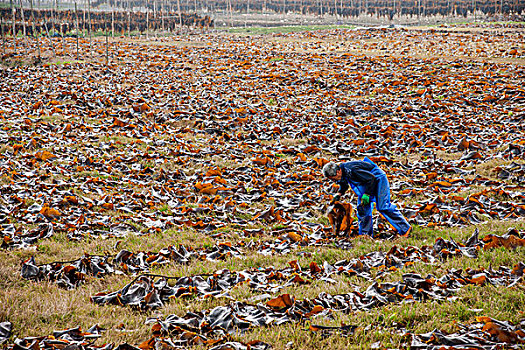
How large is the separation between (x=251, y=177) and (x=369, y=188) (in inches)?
143

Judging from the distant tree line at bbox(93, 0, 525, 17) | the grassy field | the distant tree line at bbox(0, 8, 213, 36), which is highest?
the distant tree line at bbox(93, 0, 525, 17)

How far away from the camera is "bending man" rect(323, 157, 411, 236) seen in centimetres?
627

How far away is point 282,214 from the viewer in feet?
24.8

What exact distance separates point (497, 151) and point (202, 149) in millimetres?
7479

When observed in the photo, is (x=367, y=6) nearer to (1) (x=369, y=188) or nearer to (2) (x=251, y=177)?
(2) (x=251, y=177)

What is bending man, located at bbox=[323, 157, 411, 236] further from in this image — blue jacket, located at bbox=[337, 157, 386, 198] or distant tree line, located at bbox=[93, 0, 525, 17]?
distant tree line, located at bbox=[93, 0, 525, 17]

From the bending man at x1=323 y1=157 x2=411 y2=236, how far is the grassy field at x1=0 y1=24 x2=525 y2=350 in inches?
12.9

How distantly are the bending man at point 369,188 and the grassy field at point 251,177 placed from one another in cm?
33

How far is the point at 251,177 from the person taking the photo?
9383 mm

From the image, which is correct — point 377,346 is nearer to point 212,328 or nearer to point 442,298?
point 442,298

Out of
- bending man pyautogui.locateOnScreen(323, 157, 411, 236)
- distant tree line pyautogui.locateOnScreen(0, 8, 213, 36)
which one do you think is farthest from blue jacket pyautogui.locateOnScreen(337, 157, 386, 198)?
distant tree line pyautogui.locateOnScreen(0, 8, 213, 36)

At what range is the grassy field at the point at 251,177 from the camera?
425 cm

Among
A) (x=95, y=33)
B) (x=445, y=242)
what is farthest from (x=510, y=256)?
(x=95, y=33)

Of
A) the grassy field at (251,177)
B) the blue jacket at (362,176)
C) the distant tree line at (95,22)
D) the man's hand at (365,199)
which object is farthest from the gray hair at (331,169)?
the distant tree line at (95,22)
